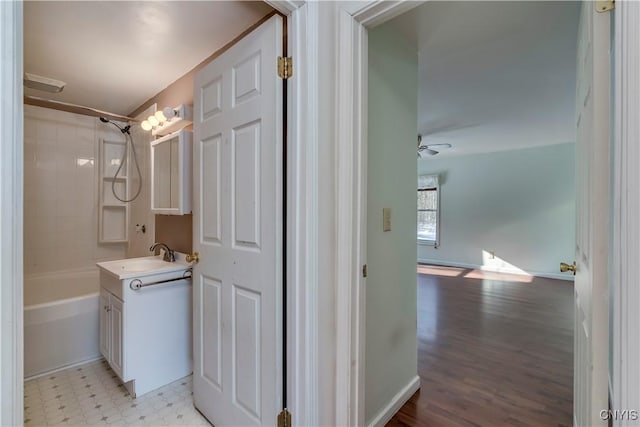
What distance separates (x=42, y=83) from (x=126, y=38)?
97 cm

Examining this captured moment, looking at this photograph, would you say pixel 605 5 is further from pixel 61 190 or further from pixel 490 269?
pixel 490 269

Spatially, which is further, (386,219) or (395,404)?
(395,404)

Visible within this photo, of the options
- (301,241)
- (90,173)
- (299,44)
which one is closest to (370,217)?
(301,241)

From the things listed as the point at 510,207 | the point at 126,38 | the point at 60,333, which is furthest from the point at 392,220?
the point at 510,207

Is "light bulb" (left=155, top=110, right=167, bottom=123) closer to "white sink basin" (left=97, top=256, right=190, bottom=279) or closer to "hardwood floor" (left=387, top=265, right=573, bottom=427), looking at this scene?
"white sink basin" (left=97, top=256, right=190, bottom=279)

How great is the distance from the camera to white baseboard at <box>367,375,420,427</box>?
1.67 meters

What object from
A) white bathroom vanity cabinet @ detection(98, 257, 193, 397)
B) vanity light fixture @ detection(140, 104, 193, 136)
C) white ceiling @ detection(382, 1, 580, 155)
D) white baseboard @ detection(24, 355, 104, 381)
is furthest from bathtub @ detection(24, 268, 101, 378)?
white ceiling @ detection(382, 1, 580, 155)

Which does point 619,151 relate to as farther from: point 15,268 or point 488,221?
point 488,221

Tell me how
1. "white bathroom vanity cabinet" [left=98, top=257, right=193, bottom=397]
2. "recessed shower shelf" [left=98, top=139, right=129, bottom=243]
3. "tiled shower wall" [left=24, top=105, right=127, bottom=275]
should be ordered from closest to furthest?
"white bathroom vanity cabinet" [left=98, top=257, right=193, bottom=397], "tiled shower wall" [left=24, top=105, right=127, bottom=275], "recessed shower shelf" [left=98, top=139, right=129, bottom=243]

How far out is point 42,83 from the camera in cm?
225

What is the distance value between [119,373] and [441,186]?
20.9ft

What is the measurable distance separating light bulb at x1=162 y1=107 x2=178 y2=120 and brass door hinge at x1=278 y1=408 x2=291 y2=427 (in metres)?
2.15

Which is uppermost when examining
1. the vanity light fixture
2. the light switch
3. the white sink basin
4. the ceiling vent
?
the ceiling vent

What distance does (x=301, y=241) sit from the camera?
121 centimetres
